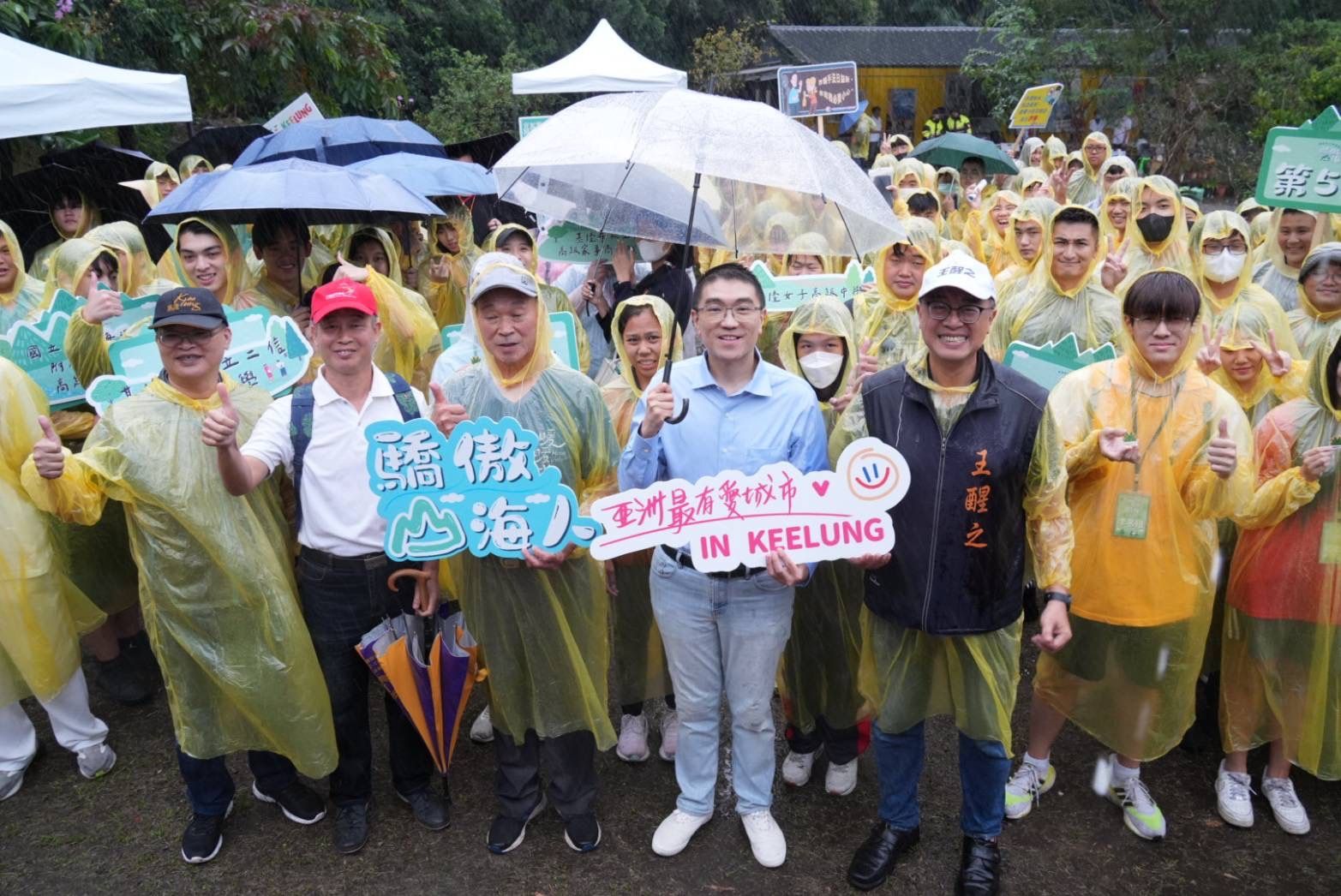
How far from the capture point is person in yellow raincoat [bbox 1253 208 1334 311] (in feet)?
16.6

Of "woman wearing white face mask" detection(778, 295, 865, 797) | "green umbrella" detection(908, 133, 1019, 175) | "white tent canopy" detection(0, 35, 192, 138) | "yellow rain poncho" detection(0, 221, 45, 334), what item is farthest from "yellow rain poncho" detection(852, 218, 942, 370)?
"green umbrella" detection(908, 133, 1019, 175)

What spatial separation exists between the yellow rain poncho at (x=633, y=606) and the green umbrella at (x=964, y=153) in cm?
835

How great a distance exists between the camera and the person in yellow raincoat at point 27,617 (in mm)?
3342

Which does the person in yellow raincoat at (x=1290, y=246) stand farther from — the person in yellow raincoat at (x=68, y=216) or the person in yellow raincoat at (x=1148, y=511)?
the person in yellow raincoat at (x=68, y=216)

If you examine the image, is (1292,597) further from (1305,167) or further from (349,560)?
(349,560)

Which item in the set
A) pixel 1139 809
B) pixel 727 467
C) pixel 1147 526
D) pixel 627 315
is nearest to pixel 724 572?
pixel 727 467

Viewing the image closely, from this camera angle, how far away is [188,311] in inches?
113

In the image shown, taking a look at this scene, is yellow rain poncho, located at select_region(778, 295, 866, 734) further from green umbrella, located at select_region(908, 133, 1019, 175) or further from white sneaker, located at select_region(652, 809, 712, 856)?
green umbrella, located at select_region(908, 133, 1019, 175)

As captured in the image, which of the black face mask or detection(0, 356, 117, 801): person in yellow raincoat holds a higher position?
the black face mask

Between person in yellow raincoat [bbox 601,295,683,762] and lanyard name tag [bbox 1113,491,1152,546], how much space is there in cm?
158

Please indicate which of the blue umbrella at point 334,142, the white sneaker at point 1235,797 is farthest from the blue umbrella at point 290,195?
the white sneaker at point 1235,797

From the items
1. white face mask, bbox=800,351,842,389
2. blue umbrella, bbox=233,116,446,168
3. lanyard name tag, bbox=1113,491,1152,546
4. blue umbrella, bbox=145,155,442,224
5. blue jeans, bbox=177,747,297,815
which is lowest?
blue jeans, bbox=177,747,297,815

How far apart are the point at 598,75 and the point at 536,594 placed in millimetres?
9253

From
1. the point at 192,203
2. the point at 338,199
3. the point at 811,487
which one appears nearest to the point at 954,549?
the point at 811,487
